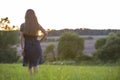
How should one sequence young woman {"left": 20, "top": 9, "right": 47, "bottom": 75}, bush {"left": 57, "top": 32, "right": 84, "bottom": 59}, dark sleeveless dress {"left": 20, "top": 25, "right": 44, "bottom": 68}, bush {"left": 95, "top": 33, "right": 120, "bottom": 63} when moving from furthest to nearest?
1. bush {"left": 57, "top": 32, "right": 84, "bottom": 59}
2. bush {"left": 95, "top": 33, "right": 120, "bottom": 63}
3. dark sleeveless dress {"left": 20, "top": 25, "right": 44, "bottom": 68}
4. young woman {"left": 20, "top": 9, "right": 47, "bottom": 75}

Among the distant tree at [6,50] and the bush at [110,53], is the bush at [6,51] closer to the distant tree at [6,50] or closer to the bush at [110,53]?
the distant tree at [6,50]

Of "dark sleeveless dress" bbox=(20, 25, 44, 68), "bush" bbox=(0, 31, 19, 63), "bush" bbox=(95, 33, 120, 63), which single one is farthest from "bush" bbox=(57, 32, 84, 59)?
"dark sleeveless dress" bbox=(20, 25, 44, 68)

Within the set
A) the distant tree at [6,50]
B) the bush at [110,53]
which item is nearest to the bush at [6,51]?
the distant tree at [6,50]

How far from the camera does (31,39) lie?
5922 mm

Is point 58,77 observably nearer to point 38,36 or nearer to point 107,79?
point 107,79

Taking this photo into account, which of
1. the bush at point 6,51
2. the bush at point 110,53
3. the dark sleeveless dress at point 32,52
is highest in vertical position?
the dark sleeveless dress at point 32,52

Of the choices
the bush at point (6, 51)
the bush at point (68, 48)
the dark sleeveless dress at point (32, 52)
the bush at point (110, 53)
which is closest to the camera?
the dark sleeveless dress at point (32, 52)

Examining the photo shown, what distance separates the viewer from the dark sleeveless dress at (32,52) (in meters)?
5.90

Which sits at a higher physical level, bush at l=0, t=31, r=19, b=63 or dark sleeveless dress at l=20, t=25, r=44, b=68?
dark sleeveless dress at l=20, t=25, r=44, b=68

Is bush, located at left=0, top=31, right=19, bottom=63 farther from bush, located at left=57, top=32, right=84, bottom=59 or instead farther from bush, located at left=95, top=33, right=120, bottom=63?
bush, located at left=95, top=33, right=120, bottom=63

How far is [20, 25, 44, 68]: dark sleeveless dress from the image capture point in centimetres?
590

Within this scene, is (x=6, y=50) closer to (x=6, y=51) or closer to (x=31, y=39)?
(x=6, y=51)

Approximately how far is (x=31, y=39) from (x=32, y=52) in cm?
20

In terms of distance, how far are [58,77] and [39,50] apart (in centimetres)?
225
